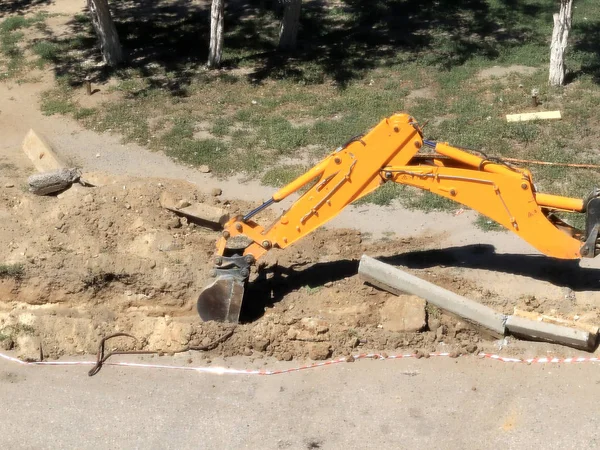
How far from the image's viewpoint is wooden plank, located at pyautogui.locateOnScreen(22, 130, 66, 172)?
1433cm

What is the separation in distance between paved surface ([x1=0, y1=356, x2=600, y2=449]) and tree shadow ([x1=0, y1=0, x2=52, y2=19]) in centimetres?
1673

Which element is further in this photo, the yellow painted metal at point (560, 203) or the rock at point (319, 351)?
the rock at point (319, 351)

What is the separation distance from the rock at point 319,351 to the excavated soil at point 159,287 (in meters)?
0.02

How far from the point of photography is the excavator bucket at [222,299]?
376 inches

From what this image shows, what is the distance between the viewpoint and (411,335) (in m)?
9.38

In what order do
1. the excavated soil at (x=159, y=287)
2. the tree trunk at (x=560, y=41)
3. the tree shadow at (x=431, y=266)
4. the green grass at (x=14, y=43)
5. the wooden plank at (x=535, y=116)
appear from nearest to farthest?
the excavated soil at (x=159, y=287)
the tree shadow at (x=431, y=266)
the wooden plank at (x=535, y=116)
the tree trunk at (x=560, y=41)
the green grass at (x=14, y=43)

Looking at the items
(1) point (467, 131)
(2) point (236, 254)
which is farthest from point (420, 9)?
(2) point (236, 254)

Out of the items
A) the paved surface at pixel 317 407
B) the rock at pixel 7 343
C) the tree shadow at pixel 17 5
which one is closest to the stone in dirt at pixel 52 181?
the rock at pixel 7 343

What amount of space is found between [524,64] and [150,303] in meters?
11.2

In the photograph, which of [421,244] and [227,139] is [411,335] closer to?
[421,244]

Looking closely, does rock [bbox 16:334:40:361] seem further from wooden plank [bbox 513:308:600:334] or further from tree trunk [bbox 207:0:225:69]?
tree trunk [bbox 207:0:225:69]

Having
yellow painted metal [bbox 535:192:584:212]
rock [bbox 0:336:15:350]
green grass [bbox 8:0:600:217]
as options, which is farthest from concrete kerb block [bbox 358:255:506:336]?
rock [bbox 0:336:15:350]

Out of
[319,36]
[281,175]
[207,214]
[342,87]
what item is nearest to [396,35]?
[319,36]

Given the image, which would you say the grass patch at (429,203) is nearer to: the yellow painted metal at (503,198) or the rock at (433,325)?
the rock at (433,325)
